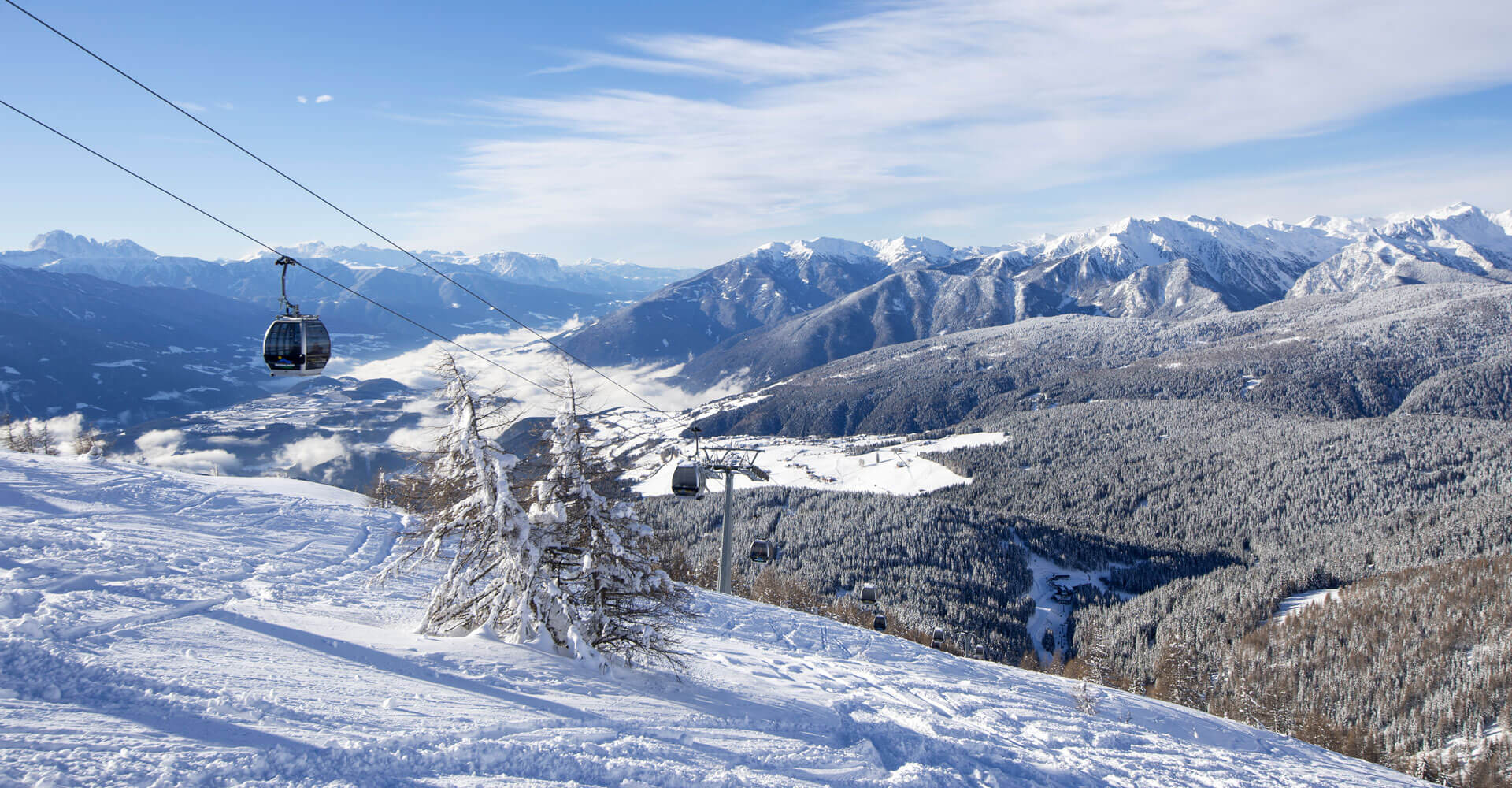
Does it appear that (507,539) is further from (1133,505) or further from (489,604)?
(1133,505)

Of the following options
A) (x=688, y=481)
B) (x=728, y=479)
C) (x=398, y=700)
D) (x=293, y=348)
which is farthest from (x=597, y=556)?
(x=728, y=479)

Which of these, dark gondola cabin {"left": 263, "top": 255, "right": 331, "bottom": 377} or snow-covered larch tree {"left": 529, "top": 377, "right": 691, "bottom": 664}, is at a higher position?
dark gondola cabin {"left": 263, "top": 255, "right": 331, "bottom": 377}

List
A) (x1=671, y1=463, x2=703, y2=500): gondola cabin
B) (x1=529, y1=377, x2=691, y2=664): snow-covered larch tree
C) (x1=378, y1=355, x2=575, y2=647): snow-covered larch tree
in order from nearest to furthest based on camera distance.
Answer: (x1=378, y1=355, x2=575, y2=647): snow-covered larch tree → (x1=529, y1=377, x2=691, y2=664): snow-covered larch tree → (x1=671, y1=463, x2=703, y2=500): gondola cabin

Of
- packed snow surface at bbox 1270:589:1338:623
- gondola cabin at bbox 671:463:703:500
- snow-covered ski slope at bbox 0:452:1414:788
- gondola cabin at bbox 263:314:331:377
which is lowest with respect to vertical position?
packed snow surface at bbox 1270:589:1338:623

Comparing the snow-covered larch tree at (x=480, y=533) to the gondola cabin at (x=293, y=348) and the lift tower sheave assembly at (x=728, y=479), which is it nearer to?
the gondola cabin at (x=293, y=348)

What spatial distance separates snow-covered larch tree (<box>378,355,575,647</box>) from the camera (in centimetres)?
1277

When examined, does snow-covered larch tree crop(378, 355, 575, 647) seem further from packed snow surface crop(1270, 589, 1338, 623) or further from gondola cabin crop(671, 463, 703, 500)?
packed snow surface crop(1270, 589, 1338, 623)

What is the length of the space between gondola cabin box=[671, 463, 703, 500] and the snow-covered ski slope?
5.66m

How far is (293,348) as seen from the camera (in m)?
12.5

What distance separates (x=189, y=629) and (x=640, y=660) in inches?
306

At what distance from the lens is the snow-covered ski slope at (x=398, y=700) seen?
308 inches

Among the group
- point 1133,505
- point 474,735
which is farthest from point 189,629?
point 1133,505

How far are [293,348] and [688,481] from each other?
14.2 meters

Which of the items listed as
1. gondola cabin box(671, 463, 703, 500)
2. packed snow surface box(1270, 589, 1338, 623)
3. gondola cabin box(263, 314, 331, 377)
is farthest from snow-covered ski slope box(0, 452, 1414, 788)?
packed snow surface box(1270, 589, 1338, 623)
